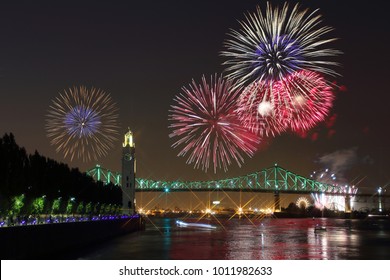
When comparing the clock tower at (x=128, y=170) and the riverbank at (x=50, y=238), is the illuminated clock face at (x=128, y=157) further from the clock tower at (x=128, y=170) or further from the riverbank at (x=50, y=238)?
the riverbank at (x=50, y=238)

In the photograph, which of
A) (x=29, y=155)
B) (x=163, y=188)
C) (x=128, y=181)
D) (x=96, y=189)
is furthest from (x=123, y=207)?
(x=163, y=188)

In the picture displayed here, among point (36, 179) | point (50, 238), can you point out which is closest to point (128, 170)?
point (36, 179)

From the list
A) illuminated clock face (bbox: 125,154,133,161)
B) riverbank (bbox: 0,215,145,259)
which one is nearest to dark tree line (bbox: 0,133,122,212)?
riverbank (bbox: 0,215,145,259)

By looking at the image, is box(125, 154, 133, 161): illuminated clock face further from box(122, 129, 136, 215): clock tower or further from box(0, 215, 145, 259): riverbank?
box(0, 215, 145, 259): riverbank

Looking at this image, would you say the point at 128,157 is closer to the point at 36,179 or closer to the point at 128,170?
the point at 128,170

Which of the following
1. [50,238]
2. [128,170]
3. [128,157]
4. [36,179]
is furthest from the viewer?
[128,170]
